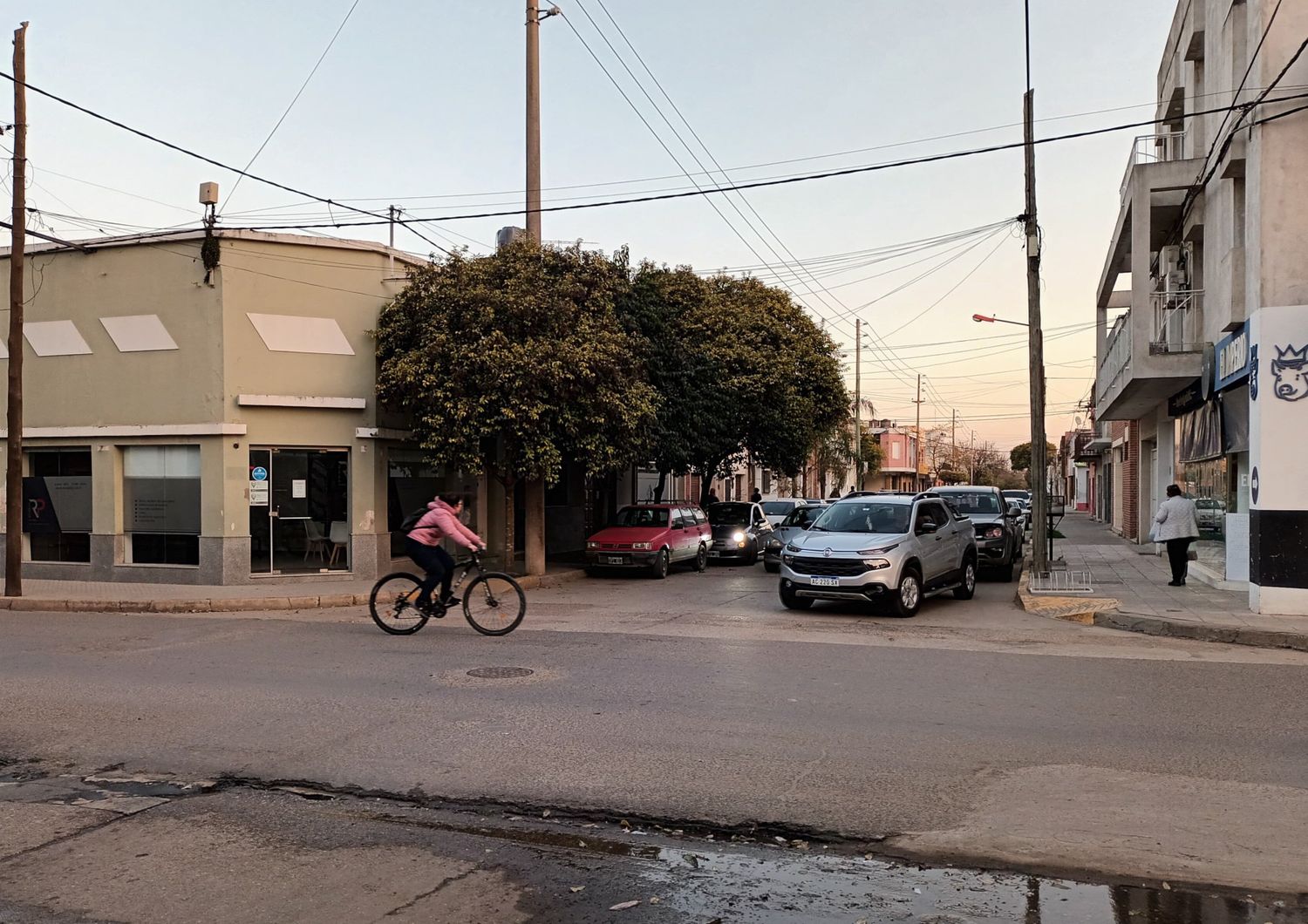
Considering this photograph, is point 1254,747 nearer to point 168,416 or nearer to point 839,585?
point 839,585

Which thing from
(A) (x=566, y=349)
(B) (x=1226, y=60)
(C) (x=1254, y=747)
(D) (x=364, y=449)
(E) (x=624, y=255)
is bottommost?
(C) (x=1254, y=747)

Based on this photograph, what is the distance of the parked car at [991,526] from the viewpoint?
2067 cm

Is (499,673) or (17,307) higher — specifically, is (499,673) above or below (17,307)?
below

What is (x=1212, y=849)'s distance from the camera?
16.5 ft

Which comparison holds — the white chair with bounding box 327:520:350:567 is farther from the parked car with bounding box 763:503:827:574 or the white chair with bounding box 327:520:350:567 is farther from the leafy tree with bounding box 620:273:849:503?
the parked car with bounding box 763:503:827:574

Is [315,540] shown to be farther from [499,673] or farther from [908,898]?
[908,898]

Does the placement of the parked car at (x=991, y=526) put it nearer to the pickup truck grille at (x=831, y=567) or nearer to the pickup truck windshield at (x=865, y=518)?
the pickup truck windshield at (x=865, y=518)

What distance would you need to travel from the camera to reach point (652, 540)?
21.5 meters

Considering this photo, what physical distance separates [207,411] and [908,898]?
1687cm

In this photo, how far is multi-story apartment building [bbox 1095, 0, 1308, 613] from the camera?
13328 mm

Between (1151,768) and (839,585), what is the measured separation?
7930 mm

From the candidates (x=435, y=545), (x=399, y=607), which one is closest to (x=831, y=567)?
(x=435, y=545)

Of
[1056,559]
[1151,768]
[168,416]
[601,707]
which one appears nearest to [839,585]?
[601,707]

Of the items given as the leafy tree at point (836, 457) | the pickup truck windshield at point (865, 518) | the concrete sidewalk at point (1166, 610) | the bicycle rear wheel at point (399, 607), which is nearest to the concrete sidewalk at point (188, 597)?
the bicycle rear wheel at point (399, 607)
